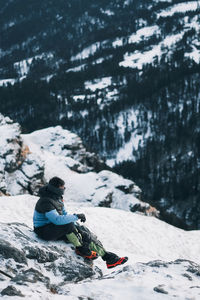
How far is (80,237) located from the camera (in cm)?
1072

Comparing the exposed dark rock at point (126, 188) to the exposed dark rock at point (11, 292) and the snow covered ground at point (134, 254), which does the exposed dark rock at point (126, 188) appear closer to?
the snow covered ground at point (134, 254)

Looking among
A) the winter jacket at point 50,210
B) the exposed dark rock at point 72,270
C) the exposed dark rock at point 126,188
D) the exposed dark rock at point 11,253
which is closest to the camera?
the exposed dark rock at point 11,253

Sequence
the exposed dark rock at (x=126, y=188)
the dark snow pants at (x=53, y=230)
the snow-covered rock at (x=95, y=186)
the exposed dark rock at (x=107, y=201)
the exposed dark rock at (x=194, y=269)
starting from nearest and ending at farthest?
the exposed dark rock at (x=194, y=269) → the dark snow pants at (x=53, y=230) → the exposed dark rock at (x=107, y=201) → the snow-covered rock at (x=95, y=186) → the exposed dark rock at (x=126, y=188)

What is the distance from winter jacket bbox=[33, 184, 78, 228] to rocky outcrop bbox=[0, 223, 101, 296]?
688mm

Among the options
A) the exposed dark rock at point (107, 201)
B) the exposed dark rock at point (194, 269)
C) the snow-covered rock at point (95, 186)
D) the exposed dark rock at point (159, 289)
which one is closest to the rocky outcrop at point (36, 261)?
the exposed dark rock at point (159, 289)

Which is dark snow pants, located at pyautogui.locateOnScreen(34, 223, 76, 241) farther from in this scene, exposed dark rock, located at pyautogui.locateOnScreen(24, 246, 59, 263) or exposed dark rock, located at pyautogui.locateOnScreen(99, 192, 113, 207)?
exposed dark rock, located at pyautogui.locateOnScreen(99, 192, 113, 207)

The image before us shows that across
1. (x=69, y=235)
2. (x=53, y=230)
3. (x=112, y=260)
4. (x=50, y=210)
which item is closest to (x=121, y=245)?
(x=112, y=260)

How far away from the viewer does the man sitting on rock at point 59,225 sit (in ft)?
33.4

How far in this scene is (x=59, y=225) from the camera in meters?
10.4

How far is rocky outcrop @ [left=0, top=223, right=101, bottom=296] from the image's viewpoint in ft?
24.4

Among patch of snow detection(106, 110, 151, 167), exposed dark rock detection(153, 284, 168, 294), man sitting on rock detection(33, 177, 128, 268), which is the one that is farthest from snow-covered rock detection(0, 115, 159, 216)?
patch of snow detection(106, 110, 151, 167)

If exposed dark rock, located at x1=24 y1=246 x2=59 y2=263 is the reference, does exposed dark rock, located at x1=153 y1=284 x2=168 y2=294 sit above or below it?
above

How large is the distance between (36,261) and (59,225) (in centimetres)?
136

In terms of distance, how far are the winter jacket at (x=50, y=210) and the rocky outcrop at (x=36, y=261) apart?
688 mm
